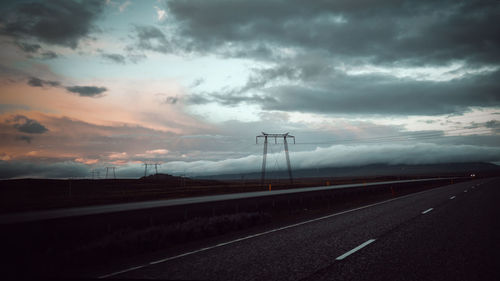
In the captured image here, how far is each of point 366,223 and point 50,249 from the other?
9956 mm

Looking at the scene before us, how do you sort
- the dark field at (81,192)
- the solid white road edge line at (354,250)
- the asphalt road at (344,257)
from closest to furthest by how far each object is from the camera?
the asphalt road at (344,257) < the solid white road edge line at (354,250) < the dark field at (81,192)

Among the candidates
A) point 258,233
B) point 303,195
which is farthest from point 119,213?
point 303,195

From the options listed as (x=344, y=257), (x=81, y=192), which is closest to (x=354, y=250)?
(x=344, y=257)

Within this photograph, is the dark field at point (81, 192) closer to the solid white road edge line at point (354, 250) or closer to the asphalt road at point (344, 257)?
the asphalt road at point (344, 257)

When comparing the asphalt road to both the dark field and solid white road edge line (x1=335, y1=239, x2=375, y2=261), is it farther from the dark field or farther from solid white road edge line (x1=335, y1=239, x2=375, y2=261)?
the dark field

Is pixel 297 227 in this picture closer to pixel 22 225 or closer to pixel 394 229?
pixel 394 229

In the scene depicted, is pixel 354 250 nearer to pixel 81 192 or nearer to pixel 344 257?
pixel 344 257

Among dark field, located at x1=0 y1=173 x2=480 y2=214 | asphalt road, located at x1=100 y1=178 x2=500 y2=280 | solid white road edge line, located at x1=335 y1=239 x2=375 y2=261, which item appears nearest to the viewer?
asphalt road, located at x1=100 y1=178 x2=500 y2=280

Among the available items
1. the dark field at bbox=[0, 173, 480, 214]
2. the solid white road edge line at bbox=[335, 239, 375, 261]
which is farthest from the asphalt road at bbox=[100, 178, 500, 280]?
the dark field at bbox=[0, 173, 480, 214]

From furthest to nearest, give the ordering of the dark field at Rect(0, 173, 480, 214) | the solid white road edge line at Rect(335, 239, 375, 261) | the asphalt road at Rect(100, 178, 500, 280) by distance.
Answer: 1. the dark field at Rect(0, 173, 480, 214)
2. the solid white road edge line at Rect(335, 239, 375, 261)
3. the asphalt road at Rect(100, 178, 500, 280)

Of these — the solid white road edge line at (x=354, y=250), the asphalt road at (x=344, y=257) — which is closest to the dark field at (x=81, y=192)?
the asphalt road at (x=344, y=257)

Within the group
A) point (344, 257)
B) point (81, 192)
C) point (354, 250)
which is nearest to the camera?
point (344, 257)

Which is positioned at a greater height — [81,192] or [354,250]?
[354,250]

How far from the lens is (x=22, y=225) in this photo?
661 cm
